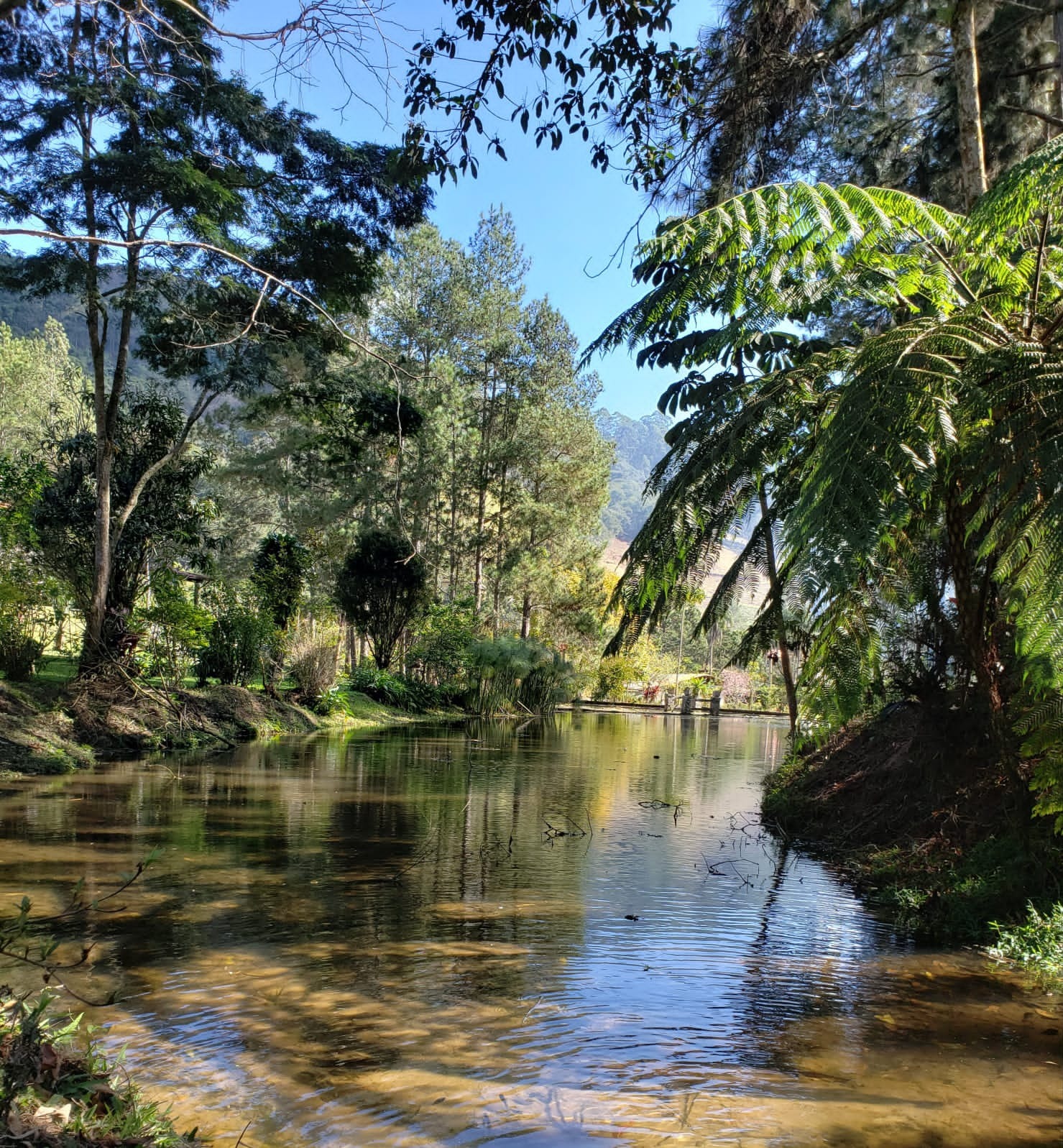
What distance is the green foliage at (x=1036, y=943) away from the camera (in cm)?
448

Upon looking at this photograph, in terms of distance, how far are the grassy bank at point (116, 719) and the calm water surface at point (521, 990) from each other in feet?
7.68

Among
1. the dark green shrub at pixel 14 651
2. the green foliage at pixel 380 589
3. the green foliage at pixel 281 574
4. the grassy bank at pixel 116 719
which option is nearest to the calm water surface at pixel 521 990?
the grassy bank at pixel 116 719

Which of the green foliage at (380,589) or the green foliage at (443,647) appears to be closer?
the green foliage at (380,589)

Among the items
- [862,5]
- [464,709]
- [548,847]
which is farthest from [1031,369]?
[464,709]

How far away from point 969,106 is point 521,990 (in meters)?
6.83

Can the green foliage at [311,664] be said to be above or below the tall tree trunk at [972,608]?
below

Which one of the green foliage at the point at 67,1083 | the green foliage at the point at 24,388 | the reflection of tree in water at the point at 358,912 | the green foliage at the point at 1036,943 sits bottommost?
the reflection of tree in water at the point at 358,912

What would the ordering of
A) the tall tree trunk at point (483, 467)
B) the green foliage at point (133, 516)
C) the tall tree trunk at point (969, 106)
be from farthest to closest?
the tall tree trunk at point (483, 467)
the green foliage at point (133, 516)
the tall tree trunk at point (969, 106)

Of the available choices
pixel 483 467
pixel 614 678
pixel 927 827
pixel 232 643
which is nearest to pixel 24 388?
pixel 483 467

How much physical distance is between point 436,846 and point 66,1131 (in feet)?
17.1

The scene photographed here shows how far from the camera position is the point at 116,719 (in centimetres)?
1254

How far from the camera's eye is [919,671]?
22.3 feet

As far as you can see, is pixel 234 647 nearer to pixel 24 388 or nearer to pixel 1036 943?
pixel 1036 943

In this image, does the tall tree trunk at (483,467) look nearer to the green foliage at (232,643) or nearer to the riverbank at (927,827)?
the green foliage at (232,643)
